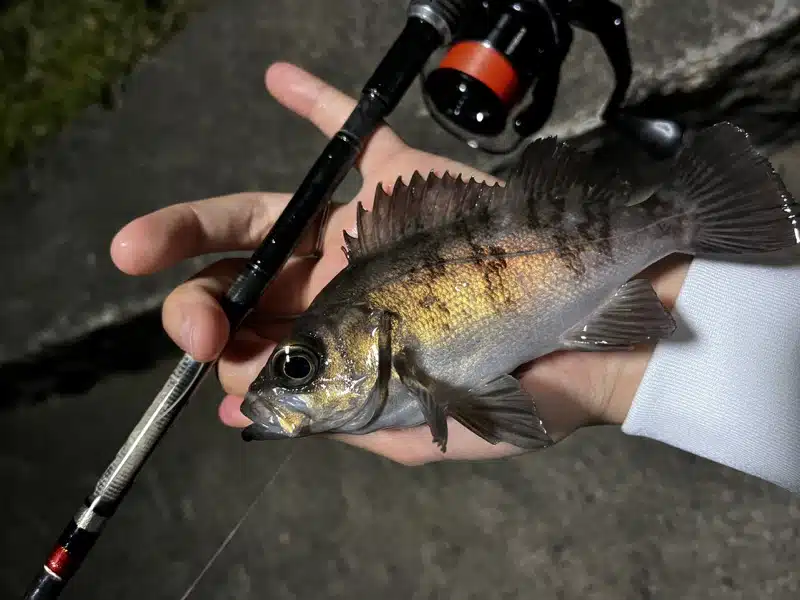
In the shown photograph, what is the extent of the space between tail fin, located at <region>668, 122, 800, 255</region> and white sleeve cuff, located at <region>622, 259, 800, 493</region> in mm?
188

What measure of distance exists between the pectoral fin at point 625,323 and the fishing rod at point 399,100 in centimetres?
61

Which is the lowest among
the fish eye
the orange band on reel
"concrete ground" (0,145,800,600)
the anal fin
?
"concrete ground" (0,145,800,600)

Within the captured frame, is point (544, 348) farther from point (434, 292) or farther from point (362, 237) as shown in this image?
point (362, 237)

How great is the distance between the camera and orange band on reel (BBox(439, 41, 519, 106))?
1627mm

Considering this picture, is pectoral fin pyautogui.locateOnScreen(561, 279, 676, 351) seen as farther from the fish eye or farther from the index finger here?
the index finger

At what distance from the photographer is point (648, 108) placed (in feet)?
7.12

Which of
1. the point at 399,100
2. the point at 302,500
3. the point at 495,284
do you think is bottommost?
the point at 302,500

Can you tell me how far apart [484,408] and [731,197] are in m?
0.66

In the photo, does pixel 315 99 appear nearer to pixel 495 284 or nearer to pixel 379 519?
pixel 495 284

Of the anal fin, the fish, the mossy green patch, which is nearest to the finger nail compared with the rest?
the fish

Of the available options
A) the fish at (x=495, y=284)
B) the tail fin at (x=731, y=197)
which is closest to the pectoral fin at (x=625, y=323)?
the fish at (x=495, y=284)

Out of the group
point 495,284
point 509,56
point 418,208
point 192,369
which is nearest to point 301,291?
point 192,369

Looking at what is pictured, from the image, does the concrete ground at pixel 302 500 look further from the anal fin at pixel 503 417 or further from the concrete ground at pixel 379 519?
the anal fin at pixel 503 417

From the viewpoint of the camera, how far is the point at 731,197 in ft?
4.49
